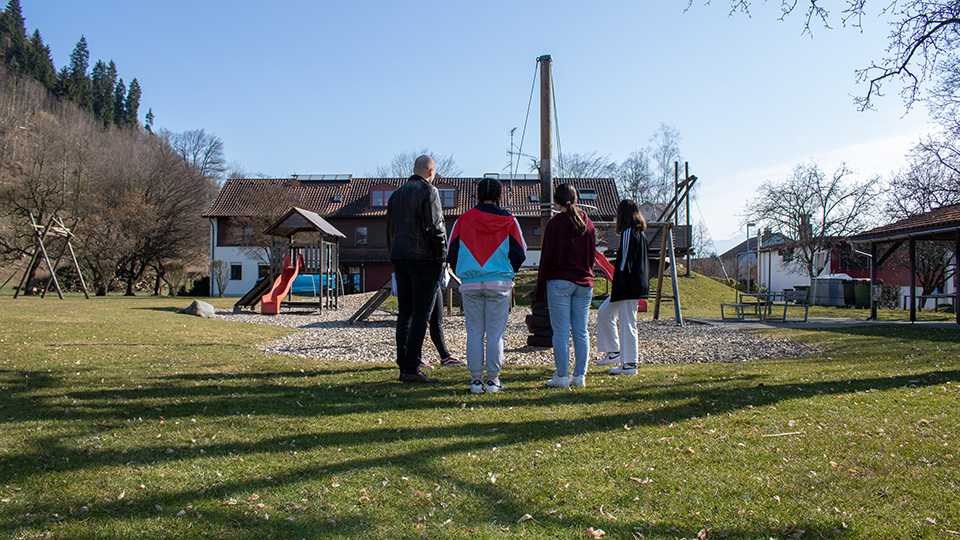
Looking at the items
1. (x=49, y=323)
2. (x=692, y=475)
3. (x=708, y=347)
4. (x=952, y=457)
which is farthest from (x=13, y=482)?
(x=49, y=323)

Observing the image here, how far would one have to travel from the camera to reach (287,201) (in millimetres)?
40656

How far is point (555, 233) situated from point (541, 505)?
3.05 m

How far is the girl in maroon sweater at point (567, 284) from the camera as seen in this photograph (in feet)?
17.0

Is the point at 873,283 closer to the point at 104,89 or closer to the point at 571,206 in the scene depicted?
the point at 571,206

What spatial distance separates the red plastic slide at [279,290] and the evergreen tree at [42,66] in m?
Answer: 69.5

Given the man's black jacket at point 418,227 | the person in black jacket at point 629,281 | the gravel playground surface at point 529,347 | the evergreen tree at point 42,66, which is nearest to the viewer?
the man's black jacket at point 418,227

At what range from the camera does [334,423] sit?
3879 millimetres

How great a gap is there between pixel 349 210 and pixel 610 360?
3835 cm

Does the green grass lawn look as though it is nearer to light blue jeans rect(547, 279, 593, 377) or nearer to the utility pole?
light blue jeans rect(547, 279, 593, 377)

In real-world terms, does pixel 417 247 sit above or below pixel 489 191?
below

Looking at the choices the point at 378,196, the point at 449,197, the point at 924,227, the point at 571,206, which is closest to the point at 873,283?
the point at 924,227

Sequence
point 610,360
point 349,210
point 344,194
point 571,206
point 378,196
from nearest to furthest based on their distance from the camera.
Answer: point 571,206
point 610,360
point 349,210
point 378,196
point 344,194

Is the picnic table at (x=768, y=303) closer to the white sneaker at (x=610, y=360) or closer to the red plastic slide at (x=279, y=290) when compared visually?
the white sneaker at (x=610, y=360)

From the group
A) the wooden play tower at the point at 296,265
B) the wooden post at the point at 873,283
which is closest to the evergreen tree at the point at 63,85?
the wooden play tower at the point at 296,265
